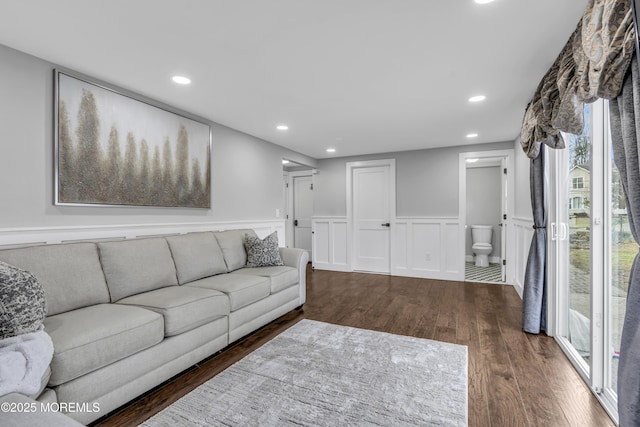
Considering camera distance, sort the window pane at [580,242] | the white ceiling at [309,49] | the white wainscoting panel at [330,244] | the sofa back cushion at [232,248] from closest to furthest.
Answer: the white ceiling at [309,49]
the window pane at [580,242]
the sofa back cushion at [232,248]
the white wainscoting panel at [330,244]

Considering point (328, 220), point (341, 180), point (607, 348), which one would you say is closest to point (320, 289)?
point (328, 220)

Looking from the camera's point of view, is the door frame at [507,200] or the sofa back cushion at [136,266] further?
the door frame at [507,200]

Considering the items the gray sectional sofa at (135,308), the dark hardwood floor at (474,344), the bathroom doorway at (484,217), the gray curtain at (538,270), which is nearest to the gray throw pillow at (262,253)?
the gray sectional sofa at (135,308)

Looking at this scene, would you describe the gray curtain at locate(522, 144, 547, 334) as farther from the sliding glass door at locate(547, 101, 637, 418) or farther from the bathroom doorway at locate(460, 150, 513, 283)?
the bathroom doorway at locate(460, 150, 513, 283)

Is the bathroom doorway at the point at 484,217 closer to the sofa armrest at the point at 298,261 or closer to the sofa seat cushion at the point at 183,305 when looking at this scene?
the sofa armrest at the point at 298,261

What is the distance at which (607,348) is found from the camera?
73.1 inches

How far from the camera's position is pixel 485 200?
686 centimetres

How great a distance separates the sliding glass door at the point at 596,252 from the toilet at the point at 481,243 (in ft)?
12.7

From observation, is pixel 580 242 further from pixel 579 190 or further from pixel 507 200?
pixel 507 200

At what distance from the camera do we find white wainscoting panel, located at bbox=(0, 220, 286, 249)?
2070mm

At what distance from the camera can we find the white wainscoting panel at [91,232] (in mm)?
2070

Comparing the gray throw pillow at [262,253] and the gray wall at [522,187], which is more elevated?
the gray wall at [522,187]

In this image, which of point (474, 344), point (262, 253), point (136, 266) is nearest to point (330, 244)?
point (262, 253)

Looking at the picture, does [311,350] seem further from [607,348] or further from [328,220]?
[328,220]
